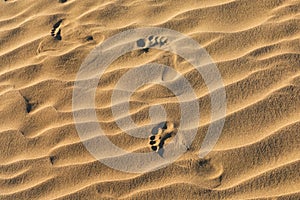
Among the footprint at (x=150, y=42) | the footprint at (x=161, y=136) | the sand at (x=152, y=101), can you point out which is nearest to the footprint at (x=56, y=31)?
the sand at (x=152, y=101)

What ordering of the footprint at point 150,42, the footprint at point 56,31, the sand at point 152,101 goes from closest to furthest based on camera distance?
the sand at point 152,101, the footprint at point 150,42, the footprint at point 56,31

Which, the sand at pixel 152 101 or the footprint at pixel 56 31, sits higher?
the footprint at pixel 56 31

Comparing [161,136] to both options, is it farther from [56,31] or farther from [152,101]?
[56,31]

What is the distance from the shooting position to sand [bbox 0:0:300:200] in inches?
101

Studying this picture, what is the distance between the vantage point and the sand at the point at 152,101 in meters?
2.57

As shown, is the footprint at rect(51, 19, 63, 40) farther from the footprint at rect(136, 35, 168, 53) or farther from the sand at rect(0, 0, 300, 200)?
the footprint at rect(136, 35, 168, 53)

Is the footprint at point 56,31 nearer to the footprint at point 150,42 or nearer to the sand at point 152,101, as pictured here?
the sand at point 152,101

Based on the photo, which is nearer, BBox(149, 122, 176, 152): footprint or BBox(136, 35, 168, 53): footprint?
BBox(149, 122, 176, 152): footprint

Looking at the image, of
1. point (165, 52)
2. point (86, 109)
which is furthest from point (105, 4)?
point (86, 109)

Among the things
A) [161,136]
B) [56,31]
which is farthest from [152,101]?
[56,31]

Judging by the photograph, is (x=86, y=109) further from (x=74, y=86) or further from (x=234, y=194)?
(x=234, y=194)

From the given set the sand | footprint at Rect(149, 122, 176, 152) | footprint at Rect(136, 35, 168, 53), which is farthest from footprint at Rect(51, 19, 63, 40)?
footprint at Rect(149, 122, 176, 152)

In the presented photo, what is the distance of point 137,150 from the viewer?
2.73m

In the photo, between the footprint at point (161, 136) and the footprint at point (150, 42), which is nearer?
the footprint at point (161, 136)
